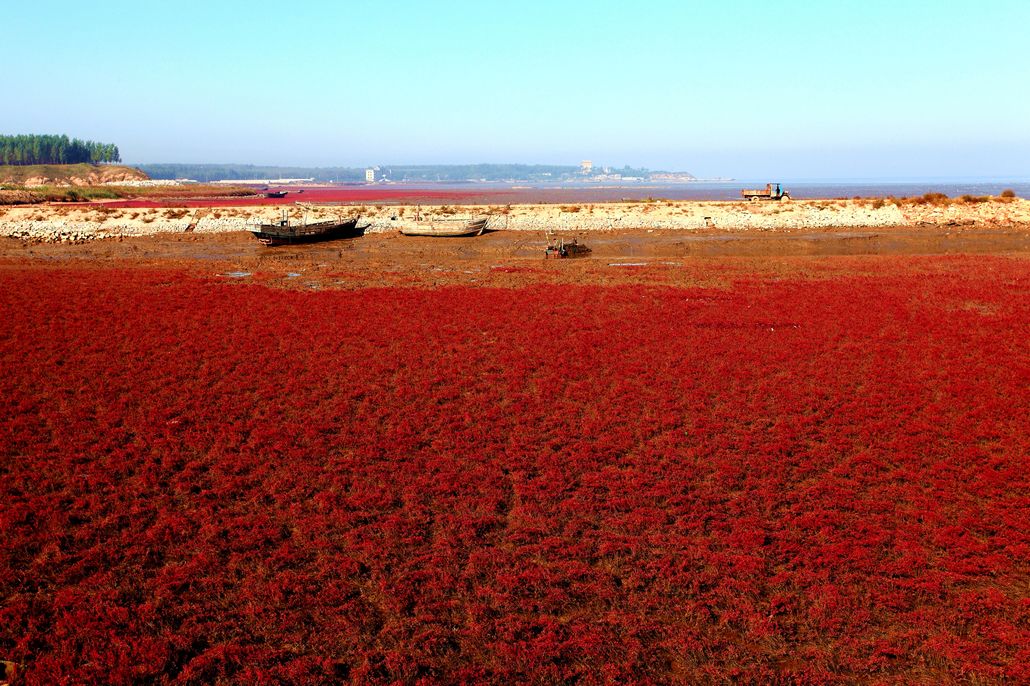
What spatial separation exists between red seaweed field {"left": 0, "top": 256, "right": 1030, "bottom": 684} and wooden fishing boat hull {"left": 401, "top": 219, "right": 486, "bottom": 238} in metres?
26.6

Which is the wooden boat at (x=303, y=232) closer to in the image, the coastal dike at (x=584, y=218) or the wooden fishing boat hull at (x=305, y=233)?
the wooden fishing boat hull at (x=305, y=233)

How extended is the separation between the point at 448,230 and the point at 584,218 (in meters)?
12.7

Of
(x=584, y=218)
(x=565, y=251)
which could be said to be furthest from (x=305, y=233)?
(x=584, y=218)

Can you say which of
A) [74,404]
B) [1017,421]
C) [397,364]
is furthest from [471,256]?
[1017,421]

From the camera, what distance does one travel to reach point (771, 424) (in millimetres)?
12594

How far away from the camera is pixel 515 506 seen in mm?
9711

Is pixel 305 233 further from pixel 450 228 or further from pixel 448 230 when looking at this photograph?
pixel 450 228

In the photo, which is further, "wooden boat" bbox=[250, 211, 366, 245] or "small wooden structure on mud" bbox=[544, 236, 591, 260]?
"wooden boat" bbox=[250, 211, 366, 245]

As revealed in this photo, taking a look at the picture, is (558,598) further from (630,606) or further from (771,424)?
(771,424)

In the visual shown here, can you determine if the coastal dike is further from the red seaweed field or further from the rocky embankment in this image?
the rocky embankment

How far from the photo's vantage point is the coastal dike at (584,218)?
1951 inches

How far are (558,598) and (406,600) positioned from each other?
157cm

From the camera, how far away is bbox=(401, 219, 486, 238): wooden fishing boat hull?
45.1 metres

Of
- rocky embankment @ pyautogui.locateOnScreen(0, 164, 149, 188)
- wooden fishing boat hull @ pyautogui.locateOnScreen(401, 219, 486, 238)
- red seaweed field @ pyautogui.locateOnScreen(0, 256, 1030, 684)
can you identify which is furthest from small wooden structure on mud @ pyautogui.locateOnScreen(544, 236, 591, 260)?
rocky embankment @ pyautogui.locateOnScreen(0, 164, 149, 188)
